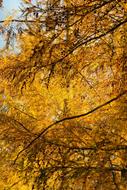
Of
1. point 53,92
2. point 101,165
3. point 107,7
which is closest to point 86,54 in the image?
point 107,7

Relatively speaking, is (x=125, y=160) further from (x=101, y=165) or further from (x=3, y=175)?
(x=3, y=175)

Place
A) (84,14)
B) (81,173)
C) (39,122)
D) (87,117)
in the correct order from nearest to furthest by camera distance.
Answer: (84,14)
(81,173)
(87,117)
(39,122)

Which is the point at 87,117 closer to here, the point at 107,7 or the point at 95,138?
the point at 95,138

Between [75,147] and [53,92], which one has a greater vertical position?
[53,92]

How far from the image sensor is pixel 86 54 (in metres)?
4.25

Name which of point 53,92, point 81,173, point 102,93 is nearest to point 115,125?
point 81,173

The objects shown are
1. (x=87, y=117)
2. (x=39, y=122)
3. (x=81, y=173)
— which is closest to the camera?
(x=81, y=173)

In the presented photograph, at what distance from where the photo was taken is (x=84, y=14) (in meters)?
3.68

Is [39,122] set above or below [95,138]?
above

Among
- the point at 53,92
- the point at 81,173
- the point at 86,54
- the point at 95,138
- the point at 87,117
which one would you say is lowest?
the point at 81,173

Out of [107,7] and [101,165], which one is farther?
[101,165]

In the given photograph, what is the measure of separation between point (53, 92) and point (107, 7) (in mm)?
3090

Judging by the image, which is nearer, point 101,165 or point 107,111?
point 101,165

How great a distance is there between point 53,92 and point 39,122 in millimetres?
1547
